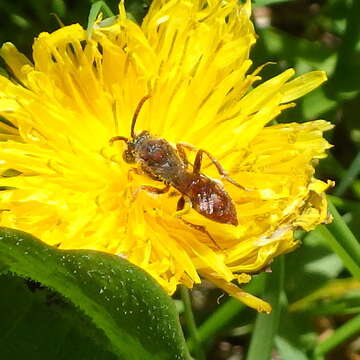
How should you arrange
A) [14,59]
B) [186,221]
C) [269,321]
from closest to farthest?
[186,221], [14,59], [269,321]

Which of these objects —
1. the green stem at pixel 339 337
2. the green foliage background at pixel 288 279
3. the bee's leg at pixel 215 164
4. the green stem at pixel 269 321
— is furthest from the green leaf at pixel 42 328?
the green stem at pixel 339 337

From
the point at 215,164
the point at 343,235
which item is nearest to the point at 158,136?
the point at 215,164

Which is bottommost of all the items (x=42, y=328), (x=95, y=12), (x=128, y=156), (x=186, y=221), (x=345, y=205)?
(x=345, y=205)

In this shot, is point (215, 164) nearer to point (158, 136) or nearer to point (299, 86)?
point (158, 136)

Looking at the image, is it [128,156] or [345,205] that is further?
[345,205]

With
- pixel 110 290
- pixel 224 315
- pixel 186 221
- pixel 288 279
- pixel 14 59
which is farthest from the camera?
pixel 288 279

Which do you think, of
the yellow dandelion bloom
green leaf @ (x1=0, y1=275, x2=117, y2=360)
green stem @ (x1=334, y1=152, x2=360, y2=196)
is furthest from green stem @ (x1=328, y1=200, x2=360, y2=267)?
green leaf @ (x1=0, y1=275, x2=117, y2=360)

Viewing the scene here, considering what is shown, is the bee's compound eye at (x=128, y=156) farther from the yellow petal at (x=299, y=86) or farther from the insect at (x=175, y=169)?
the yellow petal at (x=299, y=86)
